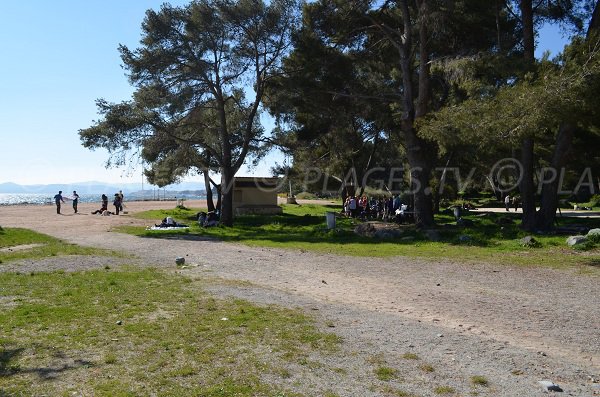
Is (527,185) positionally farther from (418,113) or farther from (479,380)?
(479,380)

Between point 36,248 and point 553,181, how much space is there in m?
17.0

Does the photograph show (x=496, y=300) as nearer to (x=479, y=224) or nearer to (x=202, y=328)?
(x=202, y=328)

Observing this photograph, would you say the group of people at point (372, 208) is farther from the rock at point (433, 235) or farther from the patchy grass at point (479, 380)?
the patchy grass at point (479, 380)

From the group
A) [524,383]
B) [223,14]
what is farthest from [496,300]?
[223,14]

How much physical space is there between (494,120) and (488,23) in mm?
7914

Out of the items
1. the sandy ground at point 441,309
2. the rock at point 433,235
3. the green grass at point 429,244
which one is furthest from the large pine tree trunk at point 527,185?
the sandy ground at point 441,309

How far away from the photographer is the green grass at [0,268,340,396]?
4500mm

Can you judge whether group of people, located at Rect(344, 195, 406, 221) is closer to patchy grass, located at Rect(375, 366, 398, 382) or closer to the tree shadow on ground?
patchy grass, located at Rect(375, 366, 398, 382)

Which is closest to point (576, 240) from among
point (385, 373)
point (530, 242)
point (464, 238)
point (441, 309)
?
point (530, 242)

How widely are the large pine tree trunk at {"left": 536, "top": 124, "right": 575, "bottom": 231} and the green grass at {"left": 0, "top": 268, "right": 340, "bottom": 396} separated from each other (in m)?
13.7

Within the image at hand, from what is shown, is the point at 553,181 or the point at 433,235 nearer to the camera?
the point at 433,235

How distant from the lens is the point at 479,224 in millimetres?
22203

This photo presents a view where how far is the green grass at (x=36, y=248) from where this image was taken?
44.0 ft

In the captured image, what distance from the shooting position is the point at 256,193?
3709 cm
